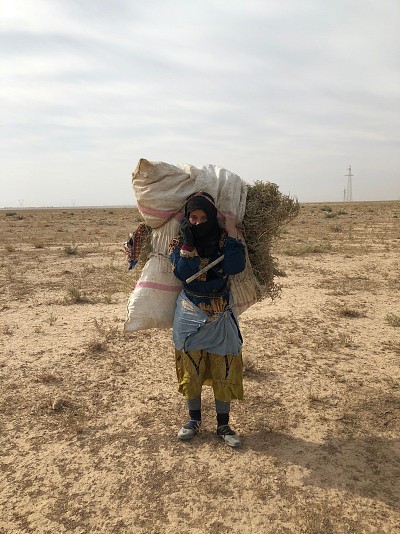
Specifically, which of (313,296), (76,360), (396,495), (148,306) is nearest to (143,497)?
(148,306)

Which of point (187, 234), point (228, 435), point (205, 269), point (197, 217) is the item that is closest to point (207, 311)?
point (205, 269)

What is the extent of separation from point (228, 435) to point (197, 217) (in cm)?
166

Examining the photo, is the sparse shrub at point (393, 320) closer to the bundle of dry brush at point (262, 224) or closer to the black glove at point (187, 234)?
the bundle of dry brush at point (262, 224)

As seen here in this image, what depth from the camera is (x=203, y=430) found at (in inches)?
138

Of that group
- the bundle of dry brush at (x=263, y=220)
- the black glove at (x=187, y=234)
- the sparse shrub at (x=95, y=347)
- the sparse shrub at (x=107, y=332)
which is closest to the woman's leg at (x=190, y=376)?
the bundle of dry brush at (x=263, y=220)

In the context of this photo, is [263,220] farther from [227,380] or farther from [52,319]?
[52,319]

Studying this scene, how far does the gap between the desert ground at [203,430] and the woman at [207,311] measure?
41 centimetres

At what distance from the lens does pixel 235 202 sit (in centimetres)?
317

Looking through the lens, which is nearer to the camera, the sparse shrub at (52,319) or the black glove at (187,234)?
the black glove at (187,234)

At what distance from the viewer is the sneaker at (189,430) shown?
3342mm

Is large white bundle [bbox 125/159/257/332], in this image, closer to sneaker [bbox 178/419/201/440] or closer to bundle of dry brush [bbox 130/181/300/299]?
bundle of dry brush [bbox 130/181/300/299]

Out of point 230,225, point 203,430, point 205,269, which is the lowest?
point 203,430

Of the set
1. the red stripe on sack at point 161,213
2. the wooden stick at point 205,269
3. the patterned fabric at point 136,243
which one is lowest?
the wooden stick at point 205,269

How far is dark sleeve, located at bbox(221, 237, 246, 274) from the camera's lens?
2.93 m
